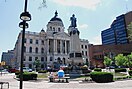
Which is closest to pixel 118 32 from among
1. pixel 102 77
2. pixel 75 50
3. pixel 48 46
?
pixel 48 46

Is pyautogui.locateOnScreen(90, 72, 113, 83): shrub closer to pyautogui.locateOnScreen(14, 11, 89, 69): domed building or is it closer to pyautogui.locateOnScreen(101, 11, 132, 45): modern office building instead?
pyautogui.locateOnScreen(14, 11, 89, 69): domed building

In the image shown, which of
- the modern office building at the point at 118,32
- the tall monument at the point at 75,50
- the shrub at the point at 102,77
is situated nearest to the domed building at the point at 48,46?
the modern office building at the point at 118,32

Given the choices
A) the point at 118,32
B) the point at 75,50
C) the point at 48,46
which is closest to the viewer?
the point at 75,50

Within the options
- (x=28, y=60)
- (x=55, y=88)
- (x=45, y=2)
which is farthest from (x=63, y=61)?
Result: (x=45, y=2)

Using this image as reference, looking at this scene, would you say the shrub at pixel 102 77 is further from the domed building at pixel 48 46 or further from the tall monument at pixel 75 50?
the domed building at pixel 48 46

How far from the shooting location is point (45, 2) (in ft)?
24.4

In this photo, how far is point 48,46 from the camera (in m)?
86.2

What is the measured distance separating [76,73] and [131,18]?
91.6 m

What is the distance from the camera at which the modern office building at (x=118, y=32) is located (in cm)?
11457

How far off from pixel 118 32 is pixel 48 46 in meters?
62.5

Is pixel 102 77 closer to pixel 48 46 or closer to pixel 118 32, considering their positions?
pixel 48 46

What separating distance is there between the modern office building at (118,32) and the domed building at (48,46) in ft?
154

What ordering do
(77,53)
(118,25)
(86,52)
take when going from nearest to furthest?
(77,53) → (86,52) → (118,25)

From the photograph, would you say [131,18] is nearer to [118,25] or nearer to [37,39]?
[118,25]
